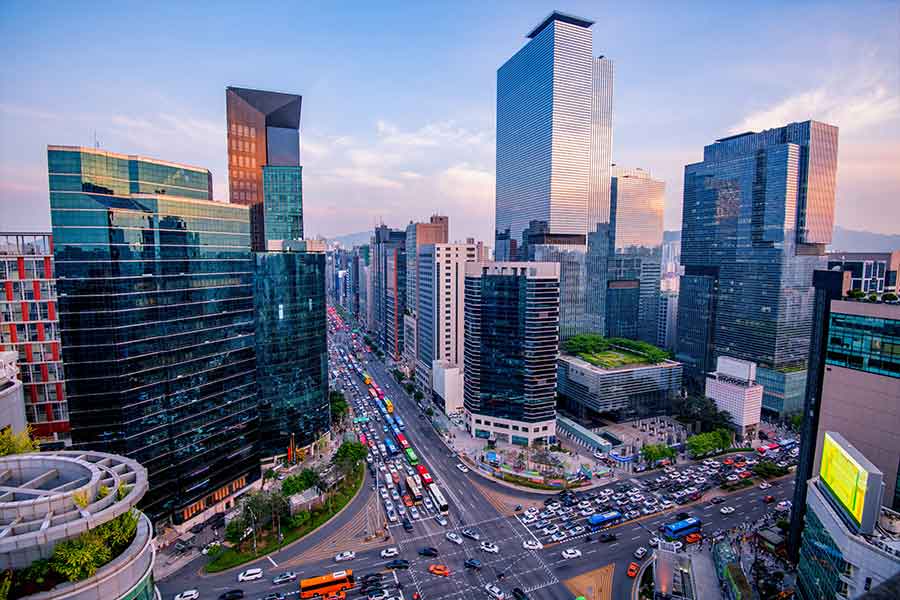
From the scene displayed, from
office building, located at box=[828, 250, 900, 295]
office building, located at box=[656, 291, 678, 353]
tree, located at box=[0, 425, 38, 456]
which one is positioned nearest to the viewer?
tree, located at box=[0, 425, 38, 456]

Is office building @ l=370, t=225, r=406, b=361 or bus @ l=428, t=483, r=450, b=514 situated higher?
office building @ l=370, t=225, r=406, b=361

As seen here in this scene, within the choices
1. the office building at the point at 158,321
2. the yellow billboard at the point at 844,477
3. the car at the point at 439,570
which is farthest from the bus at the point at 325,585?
the yellow billboard at the point at 844,477

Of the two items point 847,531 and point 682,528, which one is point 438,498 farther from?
point 847,531

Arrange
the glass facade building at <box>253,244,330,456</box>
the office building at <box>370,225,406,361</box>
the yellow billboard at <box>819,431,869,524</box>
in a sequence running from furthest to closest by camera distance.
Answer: the office building at <box>370,225,406,361</box>, the glass facade building at <box>253,244,330,456</box>, the yellow billboard at <box>819,431,869,524</box>

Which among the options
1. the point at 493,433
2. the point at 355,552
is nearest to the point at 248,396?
the point at 355,552

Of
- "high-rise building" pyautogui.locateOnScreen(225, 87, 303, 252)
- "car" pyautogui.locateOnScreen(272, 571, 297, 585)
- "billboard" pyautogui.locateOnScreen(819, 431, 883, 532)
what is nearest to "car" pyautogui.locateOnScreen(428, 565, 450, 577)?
"car" pyautogui.locateOnScreen(272, 571, 297, 585)

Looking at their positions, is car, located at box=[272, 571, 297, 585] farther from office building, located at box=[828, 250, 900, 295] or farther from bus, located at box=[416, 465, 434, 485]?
office building, located at box=[828, 250, 900, 295]

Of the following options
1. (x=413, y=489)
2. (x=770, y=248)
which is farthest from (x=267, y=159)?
(x=770, y=248)
